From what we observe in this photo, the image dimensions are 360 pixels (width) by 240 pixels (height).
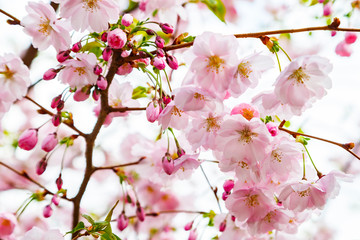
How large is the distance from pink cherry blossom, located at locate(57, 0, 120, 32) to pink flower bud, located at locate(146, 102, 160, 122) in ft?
1.03

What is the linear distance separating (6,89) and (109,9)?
0.52m

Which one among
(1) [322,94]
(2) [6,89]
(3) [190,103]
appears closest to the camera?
(3) [190,103]

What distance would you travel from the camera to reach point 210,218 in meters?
1.80

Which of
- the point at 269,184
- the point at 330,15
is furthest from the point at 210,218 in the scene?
the point at 330,15

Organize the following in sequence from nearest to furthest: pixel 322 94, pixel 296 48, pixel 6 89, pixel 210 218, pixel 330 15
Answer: pixel 322 94, pixel 6 89, pixel 210 218, pixel 330 15, pixel 296 48

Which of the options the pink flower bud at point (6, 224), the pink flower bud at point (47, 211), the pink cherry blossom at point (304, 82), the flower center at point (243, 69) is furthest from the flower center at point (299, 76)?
the pink flower bud at point (6, 224)

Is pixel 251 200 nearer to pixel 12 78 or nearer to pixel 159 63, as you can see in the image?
pixel 159 63

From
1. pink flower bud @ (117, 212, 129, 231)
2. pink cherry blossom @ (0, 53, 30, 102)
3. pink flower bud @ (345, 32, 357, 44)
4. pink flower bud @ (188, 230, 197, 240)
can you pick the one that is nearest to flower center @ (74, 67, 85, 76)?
pink cherry blossom @ (0, 53, 30, 102)

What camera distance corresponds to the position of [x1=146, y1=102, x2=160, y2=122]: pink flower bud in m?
1.16

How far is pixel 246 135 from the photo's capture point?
3.78ft

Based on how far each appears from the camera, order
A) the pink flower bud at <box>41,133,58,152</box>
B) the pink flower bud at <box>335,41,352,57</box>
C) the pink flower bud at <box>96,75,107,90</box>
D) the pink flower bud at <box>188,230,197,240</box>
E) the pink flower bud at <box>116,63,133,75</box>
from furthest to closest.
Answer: the pink flower bud at <box>335,41,352,57</box> → the pink flower bud at <box>188,230,197,240</box> → the pink flower bud at <box>41,133,58,152</box> → the pink flower bud at <box>116,63,133,75</box> → the pink flower bud at <box>96,75,107,90</box>

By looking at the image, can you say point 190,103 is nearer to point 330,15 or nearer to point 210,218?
point 210,218

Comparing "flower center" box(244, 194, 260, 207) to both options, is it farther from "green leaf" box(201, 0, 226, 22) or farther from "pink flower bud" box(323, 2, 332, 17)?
"pink flower bud" box(323, 2, 332, 17)

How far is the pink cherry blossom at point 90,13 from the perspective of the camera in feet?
4.06
